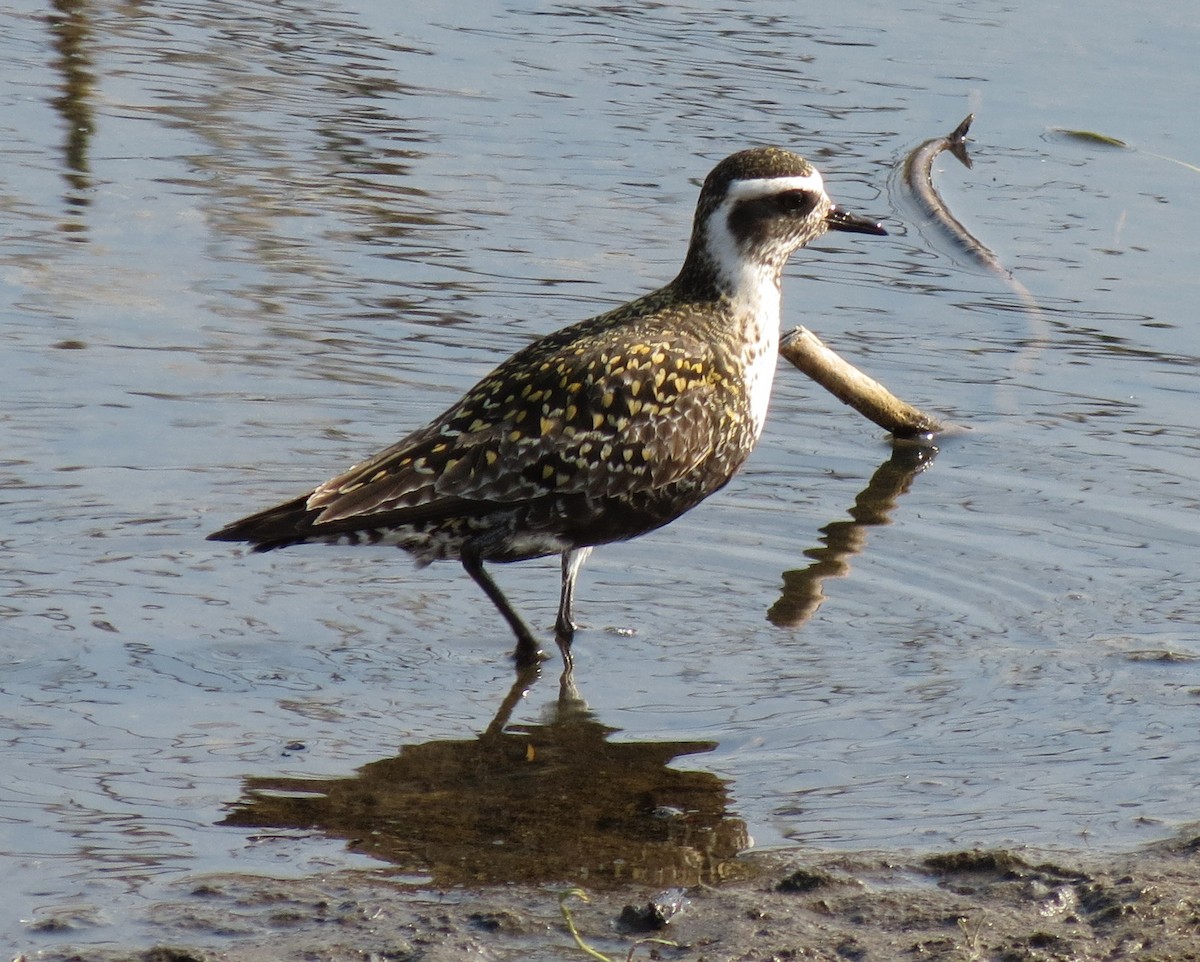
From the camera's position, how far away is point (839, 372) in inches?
367

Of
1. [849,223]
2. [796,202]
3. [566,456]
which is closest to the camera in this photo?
[566,456]

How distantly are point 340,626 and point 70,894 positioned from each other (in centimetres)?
233

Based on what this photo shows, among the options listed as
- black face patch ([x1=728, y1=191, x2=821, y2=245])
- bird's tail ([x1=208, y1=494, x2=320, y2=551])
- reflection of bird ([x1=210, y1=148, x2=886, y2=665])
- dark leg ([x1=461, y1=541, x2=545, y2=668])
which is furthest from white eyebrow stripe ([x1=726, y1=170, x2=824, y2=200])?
bird's tail ([x1=208, y1=494, x2=320, y2=551])

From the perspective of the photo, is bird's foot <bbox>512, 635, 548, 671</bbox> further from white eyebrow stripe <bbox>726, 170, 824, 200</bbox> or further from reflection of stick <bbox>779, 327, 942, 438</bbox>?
reflection of stick <bbox>779, 327, 942, 438</bbox>

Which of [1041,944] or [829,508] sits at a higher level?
[1041,944]

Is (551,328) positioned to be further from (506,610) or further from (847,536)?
(506,610)

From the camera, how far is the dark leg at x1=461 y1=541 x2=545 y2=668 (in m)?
7.37

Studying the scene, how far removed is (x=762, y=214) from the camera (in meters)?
7.96

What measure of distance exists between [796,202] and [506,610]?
208cm

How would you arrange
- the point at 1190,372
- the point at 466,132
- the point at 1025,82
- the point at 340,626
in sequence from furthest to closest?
the point at 1025,82
the point at 466,132
the point at 1190,372
the point at 340,626

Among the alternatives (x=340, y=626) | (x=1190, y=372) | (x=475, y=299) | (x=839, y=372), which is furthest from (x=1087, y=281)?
(x=340, y=626)

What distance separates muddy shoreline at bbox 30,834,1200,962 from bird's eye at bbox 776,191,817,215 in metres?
3.19

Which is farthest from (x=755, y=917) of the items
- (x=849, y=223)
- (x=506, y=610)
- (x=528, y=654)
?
(x=849, y=223)

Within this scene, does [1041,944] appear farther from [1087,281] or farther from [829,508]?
[1087,281]
